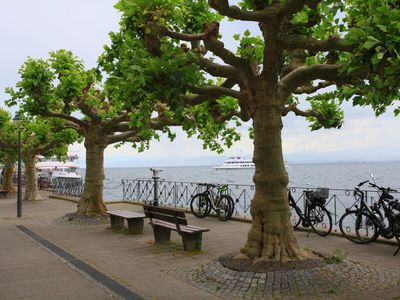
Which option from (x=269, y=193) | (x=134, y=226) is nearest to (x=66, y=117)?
(x=134, y=226)

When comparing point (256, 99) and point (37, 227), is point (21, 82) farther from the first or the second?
point (256, 99)

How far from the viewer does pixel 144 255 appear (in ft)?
27.2

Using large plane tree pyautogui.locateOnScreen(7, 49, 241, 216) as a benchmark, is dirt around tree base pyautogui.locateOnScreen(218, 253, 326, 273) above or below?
below

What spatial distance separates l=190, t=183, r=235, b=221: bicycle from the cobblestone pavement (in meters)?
6.10

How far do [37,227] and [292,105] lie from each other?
8116 millimetres

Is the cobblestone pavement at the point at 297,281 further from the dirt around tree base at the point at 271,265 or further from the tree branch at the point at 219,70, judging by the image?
the tree branch at the point at 219,70

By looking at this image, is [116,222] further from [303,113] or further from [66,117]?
[303,113]

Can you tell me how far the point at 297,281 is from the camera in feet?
19.4

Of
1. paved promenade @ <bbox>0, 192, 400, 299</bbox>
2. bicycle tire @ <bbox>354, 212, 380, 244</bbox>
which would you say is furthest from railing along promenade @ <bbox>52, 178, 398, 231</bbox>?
paved promenade @ <bbox>0, 192, 400, 299</bbox>

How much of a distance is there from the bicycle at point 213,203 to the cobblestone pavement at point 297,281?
610cm

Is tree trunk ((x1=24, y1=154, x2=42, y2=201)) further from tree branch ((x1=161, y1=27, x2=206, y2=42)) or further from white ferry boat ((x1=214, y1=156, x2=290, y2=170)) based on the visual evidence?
white ferry boat ((x1=214, y1=156, x2=290, y2=170))

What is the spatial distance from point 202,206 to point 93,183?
3.63 meters

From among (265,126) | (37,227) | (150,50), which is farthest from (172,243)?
(37,227)

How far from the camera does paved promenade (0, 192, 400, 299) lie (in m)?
5.72
